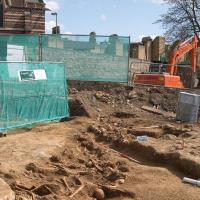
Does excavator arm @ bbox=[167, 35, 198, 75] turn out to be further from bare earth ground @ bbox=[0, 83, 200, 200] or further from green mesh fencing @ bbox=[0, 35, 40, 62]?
bare earth ground @ bbox=[0, 83, 200, 200]

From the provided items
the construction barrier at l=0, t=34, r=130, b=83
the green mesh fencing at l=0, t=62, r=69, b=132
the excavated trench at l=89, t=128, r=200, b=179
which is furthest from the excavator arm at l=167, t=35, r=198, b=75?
the excavated trench at l=89, t=128, r=200, b=179

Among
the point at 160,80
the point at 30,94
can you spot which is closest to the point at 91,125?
the point at 30,94

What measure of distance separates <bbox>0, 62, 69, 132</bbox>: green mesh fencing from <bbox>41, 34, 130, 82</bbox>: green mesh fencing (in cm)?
510

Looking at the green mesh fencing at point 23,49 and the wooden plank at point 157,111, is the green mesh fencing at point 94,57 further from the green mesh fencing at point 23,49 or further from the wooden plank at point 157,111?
the wooden plank at point 157,111

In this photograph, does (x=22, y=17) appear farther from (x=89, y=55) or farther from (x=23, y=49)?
(x=89, y=55)

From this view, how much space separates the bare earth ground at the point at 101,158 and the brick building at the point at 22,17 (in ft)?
93.9

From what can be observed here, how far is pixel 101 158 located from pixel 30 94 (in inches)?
143

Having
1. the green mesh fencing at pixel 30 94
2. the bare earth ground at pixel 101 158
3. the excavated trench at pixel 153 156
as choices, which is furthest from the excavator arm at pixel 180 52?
the excavated trench at pixel 153 156

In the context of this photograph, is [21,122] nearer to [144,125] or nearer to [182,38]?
[144,125]

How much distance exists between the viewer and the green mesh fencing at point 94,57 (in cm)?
1967

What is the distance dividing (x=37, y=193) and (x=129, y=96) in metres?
11.2

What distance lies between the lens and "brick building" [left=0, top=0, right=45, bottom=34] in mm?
43156

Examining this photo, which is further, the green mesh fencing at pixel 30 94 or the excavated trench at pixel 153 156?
the green mesh fencing at pixel 30 94

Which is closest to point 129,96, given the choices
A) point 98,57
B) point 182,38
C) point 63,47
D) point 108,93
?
point 108,93
